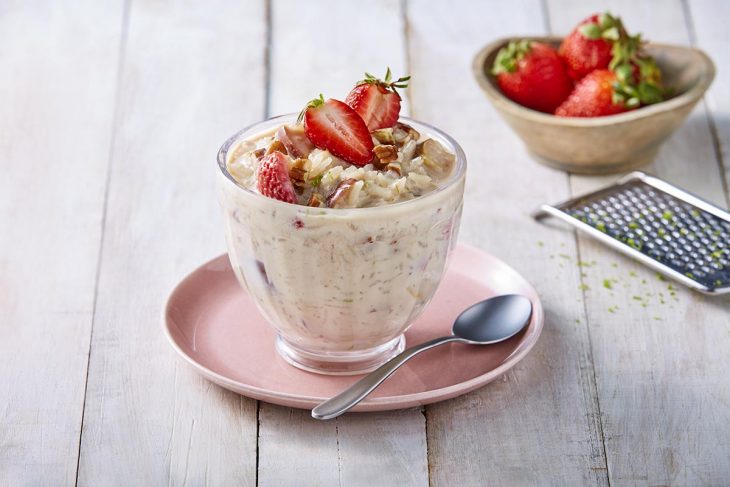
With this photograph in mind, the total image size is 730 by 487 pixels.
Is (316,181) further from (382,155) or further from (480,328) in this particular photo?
(480,328)

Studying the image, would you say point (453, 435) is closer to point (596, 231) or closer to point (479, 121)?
point (596, 231)

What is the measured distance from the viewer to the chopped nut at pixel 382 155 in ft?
4.99

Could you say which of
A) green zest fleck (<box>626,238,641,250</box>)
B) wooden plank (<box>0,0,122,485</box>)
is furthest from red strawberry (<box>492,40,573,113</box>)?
wooden plank (<box>0,0,122,485</box>)

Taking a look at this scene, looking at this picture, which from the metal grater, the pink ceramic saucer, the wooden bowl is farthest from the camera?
the wooden bowl

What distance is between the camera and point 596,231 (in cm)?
208

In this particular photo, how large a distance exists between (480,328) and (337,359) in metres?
0.26

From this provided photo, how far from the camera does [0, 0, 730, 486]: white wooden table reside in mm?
1505

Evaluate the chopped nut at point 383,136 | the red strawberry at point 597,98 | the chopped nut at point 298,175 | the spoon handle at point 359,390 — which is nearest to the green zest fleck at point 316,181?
the chopped nut at point 298,175

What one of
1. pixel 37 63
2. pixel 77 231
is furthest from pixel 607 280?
pixel 37 63

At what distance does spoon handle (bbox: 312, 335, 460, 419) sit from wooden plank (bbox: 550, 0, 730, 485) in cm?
34

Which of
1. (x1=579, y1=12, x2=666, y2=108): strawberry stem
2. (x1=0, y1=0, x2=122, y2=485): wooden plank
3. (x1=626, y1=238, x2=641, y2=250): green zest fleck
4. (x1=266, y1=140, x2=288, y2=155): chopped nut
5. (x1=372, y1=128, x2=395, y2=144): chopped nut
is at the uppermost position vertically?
(x1=372, y1=128, x2=395, y2=144): chopped nut

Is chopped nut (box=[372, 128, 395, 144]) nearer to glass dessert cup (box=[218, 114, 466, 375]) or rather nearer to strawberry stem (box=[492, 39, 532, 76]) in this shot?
glass dessert cup (box=[218, 114, 466, 375])

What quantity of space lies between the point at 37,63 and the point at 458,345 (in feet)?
6.07

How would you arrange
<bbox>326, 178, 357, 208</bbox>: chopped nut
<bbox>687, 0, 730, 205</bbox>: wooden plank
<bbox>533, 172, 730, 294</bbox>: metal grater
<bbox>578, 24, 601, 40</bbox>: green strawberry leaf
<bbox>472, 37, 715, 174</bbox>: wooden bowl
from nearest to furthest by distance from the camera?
<bbox>326, 178, 357, 208</bbox>: chopped nut
<bbox>533, 172, 730, 294</bbox>: metal grater
<bbox>472, 37, 715, 174</bbox>: wooden bowl
<bbox>578, 24, 601, 40</bbox>: green strawberry leaf
<bbox>687, 0, 730, 205</bbox>: wooden plank
